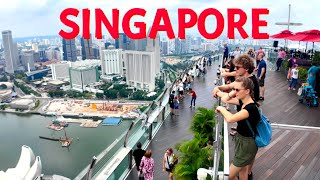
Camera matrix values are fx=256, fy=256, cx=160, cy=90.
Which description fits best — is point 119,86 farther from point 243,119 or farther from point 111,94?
point 243,119

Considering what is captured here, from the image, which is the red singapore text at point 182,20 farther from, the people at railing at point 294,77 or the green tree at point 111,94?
the green tree at point 111,94

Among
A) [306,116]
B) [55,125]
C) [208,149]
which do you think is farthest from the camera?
[55,125]

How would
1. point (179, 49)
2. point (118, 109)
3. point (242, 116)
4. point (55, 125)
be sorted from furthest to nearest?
point (179, 49) < point (118, 109) < point (55, 125) < point (242, 116)

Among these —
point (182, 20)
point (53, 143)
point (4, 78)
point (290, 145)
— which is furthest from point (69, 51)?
point (290, 145)

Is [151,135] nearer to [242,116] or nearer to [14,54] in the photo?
[242,116]

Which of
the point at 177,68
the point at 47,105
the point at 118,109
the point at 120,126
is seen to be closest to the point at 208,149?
the point at 120,126

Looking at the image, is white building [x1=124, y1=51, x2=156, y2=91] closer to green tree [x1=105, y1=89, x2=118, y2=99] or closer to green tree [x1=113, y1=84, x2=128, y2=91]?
green tree [x1=113, y1=84, x2=128, y2=91]

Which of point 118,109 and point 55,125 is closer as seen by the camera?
point 55,125

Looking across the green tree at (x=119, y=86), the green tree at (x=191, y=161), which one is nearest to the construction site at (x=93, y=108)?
the green tree at (x=119, y=86)
